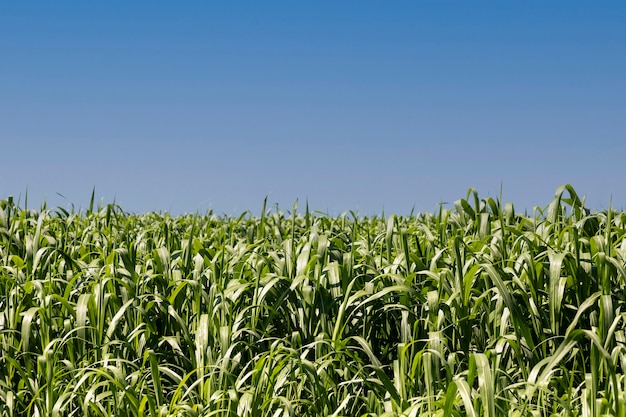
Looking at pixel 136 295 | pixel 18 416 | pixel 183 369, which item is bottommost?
pixel 18 416

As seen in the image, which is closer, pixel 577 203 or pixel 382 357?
pixel 382 357

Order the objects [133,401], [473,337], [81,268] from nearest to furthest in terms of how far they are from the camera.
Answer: [133,401], [473,337], [81,268]

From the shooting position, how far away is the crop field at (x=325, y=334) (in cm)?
279

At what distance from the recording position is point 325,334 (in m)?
3.12

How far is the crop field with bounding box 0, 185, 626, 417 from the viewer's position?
2.79 m

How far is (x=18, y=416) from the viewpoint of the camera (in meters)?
3.35

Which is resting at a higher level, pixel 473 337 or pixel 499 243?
pixel 499 243

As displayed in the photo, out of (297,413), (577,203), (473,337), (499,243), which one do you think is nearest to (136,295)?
(297,413)

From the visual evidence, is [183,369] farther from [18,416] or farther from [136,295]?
[18,416]

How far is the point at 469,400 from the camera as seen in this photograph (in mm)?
2348

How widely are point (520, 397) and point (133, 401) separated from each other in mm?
1611

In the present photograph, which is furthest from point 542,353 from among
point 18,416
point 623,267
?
point 18,416

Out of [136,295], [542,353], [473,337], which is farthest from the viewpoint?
[136,295]

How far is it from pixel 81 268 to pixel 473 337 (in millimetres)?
2373
